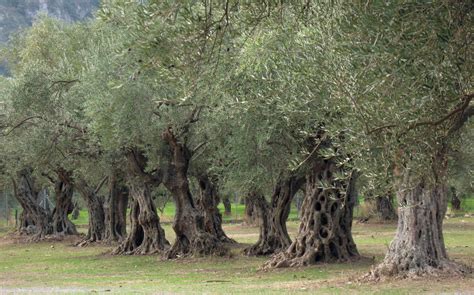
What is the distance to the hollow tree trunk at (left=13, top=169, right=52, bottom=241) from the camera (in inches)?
1821

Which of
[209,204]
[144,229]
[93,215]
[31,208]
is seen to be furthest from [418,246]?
[31,208]

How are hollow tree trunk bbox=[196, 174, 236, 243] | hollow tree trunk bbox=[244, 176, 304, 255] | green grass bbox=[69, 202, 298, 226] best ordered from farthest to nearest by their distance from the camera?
green grass bbox=[69, 202, 298, 226] → hollow tree trunk bbox=[196, 174, 236, 243] → hollow tree trunk bbox=[244, 176, 304, 255]

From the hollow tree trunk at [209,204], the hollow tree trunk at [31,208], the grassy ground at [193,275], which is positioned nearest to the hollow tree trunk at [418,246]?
the grassy ground at [193,275]

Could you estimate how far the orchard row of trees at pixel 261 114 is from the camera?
9062 mm

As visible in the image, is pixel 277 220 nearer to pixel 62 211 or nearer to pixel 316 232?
pixel 316 232

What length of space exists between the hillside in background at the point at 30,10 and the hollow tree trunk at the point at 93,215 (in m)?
94.6

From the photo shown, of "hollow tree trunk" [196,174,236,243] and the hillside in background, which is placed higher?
the hillside in background

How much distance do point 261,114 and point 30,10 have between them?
5918 inches

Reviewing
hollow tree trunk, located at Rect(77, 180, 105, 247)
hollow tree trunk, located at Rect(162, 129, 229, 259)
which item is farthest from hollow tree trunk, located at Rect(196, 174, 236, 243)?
hollow tree trunk, located at Rect(77, 180, 105, 247)

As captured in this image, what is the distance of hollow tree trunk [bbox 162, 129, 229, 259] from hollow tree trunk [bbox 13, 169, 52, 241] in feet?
63.1

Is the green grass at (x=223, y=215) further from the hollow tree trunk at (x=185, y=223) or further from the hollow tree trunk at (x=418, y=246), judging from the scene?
the hollow tree trunk at (x=418, y=246)

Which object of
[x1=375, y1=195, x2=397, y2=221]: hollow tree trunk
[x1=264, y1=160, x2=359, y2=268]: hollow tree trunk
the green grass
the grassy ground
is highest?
the green grass

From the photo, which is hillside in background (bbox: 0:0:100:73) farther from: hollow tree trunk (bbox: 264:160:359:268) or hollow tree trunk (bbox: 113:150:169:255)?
hollow tree trunk (bbox: 264:160:359:268)

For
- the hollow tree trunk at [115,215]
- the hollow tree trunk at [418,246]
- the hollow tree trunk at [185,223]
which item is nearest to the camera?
the hollow tree trunk at [418,246]
